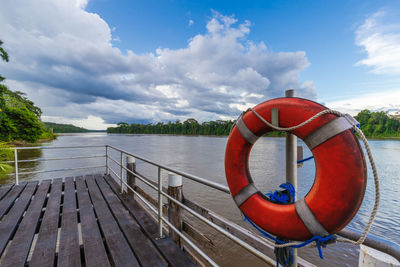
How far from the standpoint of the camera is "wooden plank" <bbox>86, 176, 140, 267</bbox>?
4.74 ft

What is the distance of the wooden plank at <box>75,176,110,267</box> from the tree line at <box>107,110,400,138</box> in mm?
6994

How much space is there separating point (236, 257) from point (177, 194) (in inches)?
107

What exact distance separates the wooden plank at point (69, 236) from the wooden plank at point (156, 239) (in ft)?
1.92

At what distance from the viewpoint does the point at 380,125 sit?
145 feet

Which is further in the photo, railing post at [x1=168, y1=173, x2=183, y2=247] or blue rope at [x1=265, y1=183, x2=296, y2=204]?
railing post at [x1=168, y1=173, x2=183, y2=247]

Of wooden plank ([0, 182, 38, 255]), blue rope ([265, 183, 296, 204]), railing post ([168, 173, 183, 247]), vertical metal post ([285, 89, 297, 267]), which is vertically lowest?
wooden plank ([0, 182, 38, 255])

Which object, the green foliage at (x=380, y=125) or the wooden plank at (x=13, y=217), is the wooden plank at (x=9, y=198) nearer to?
the wooden plank at (x=13, y=217)

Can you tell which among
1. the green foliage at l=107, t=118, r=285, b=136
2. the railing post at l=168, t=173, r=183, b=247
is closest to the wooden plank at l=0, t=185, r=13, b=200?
the railing post at l=168, t=173, r=183, b=247

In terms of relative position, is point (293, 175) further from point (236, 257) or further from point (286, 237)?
point (236, 257)

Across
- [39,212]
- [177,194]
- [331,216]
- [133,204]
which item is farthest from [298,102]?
[39,212]

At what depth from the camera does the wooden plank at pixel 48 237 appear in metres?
1.42

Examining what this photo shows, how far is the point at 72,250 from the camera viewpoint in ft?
5.12

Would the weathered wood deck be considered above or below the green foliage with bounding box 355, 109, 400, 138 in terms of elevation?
below

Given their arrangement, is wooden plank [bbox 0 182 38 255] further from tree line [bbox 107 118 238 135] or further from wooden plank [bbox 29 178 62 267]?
tree line [bbox 107 118 238 135]
